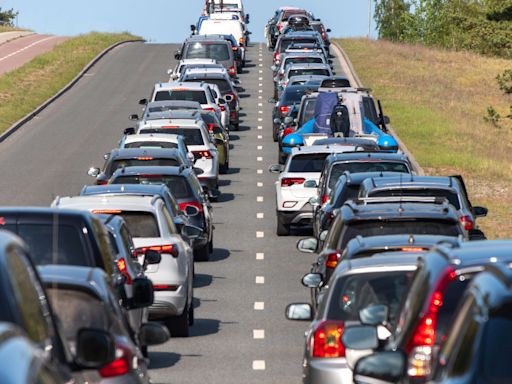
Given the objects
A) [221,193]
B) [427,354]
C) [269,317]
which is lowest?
[221,193]

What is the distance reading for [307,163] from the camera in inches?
1144

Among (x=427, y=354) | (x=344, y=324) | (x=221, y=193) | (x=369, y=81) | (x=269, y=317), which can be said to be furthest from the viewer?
(x=369, y=81)

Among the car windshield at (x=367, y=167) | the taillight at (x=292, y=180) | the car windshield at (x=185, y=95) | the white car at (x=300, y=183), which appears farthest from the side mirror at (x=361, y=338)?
the car windshield at (x=185, y=95)

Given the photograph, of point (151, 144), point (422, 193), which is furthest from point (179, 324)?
point (151, 144)

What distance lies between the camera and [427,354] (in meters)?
8.65

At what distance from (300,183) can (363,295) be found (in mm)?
17052

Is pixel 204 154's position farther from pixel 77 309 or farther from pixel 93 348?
pixel 93 348

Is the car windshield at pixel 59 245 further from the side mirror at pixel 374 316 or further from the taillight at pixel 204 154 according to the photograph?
the taillight at pixel 204 154

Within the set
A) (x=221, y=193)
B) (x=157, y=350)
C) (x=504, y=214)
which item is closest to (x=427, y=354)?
(x=157, y=350)

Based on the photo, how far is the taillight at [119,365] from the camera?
936 cm

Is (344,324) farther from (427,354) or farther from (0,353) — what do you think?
(0,353)

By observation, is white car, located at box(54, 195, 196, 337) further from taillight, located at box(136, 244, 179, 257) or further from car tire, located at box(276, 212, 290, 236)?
car tire, located at box(276, 212, 290, 236)

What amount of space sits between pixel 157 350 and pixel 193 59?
129ft

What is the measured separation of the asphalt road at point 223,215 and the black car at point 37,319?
7.30 meters
